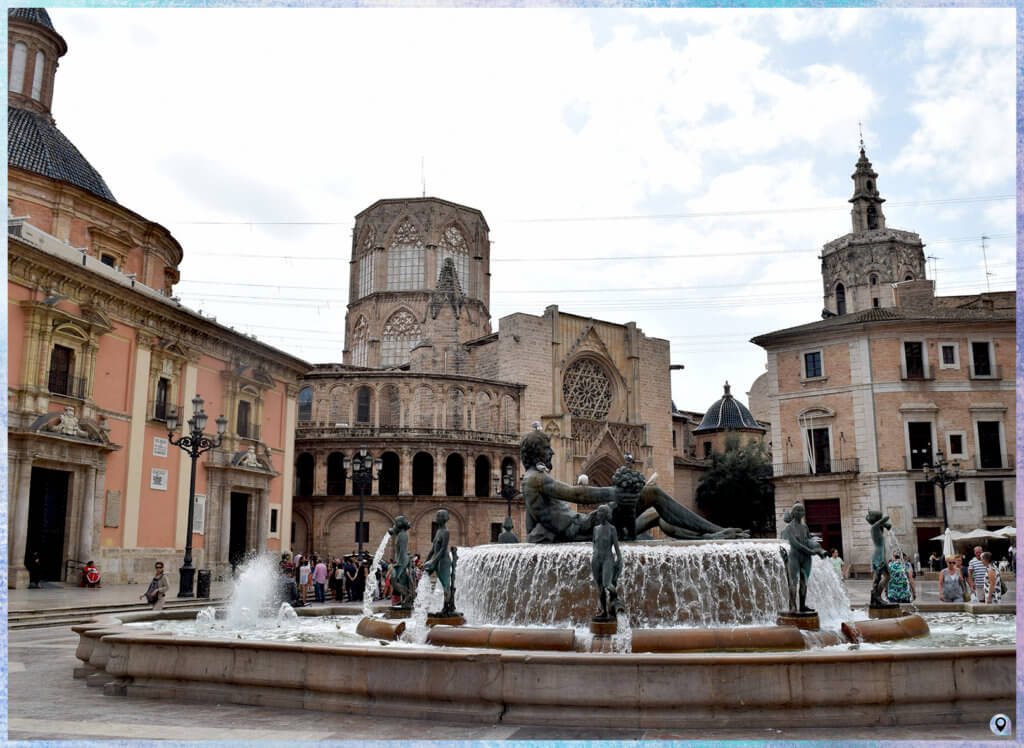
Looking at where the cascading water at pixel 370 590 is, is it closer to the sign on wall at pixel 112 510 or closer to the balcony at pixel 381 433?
the sign on wall at pixel 112 510

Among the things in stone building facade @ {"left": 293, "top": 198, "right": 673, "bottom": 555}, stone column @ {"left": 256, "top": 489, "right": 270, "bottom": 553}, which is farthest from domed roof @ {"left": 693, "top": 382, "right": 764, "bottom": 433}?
stone column @ {"left": 256, "top": 489, "right": 270, "bottom": 553}

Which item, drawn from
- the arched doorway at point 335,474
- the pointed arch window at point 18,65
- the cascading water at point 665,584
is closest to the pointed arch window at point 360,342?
the arched doorway at point 335,474

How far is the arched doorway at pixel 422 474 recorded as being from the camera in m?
43.8

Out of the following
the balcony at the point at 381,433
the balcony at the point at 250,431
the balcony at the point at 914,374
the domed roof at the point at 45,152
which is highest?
the domed roof at the point at 45,152

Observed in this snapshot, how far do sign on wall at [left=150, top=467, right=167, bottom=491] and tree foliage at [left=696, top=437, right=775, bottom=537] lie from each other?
37.2 metres

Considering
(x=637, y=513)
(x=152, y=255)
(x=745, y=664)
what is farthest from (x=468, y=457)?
(x=745, y=664)

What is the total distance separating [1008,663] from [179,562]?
24676 millimetres

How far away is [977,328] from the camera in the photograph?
3488 centimetres

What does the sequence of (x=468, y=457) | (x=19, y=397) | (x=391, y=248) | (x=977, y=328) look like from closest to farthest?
1. (x=19, y=397)
2. (x=977, y=328)
3. (x=468, y=457)
4. (x=391, y=248)

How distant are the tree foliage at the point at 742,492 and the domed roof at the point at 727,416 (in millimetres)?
7600

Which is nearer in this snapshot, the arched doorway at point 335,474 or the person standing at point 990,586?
the person standing at point 990,586

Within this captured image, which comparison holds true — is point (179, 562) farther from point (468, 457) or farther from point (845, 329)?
point (845, 329)

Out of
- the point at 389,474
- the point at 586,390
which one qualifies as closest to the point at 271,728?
the point at 389,474

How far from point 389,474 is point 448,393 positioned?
17.5 feet
